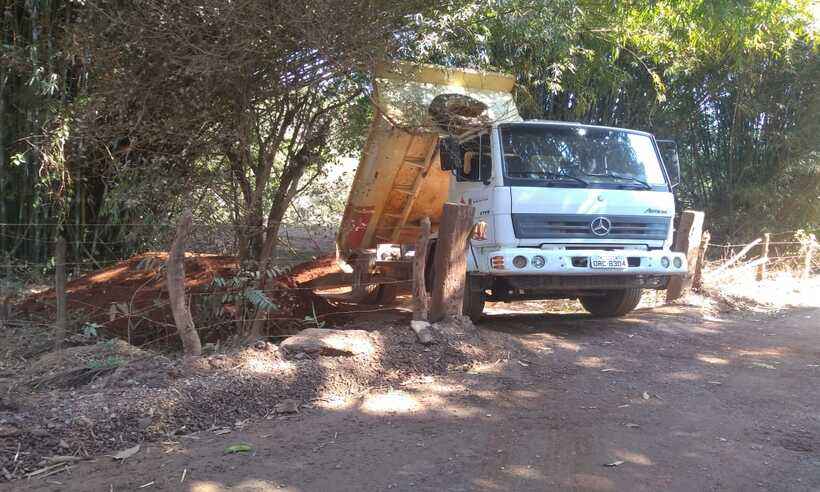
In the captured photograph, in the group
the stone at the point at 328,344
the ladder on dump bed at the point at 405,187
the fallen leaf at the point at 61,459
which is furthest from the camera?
the ladder on dump bed at the point at 405,187

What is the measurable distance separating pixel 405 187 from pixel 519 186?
1828 millimetres

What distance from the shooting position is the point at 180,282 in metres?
4.73

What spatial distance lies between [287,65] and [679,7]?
6122 millimetres

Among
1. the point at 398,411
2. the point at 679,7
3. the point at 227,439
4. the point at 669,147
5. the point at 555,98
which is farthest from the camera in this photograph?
the point at 555,98

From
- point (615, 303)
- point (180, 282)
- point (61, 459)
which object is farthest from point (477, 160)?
point (61, 459)

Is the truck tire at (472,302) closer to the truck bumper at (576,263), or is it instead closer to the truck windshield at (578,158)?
the truck bumper at (576,263)

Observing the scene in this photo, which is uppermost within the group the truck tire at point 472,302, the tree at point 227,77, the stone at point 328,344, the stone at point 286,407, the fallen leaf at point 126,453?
the tree at point 227,77

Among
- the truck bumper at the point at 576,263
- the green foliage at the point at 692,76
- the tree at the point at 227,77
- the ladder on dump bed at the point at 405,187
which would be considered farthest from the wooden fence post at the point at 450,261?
the green foliage at the point at 692,76

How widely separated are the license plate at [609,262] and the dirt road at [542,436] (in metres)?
0.89

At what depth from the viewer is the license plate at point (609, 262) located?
6.40 metres

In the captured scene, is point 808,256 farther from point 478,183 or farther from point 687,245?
point 478,183

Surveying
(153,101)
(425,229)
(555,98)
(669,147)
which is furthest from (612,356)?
(555,98)

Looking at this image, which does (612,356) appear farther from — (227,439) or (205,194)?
(205,194)

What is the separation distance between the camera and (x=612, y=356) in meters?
5.87
